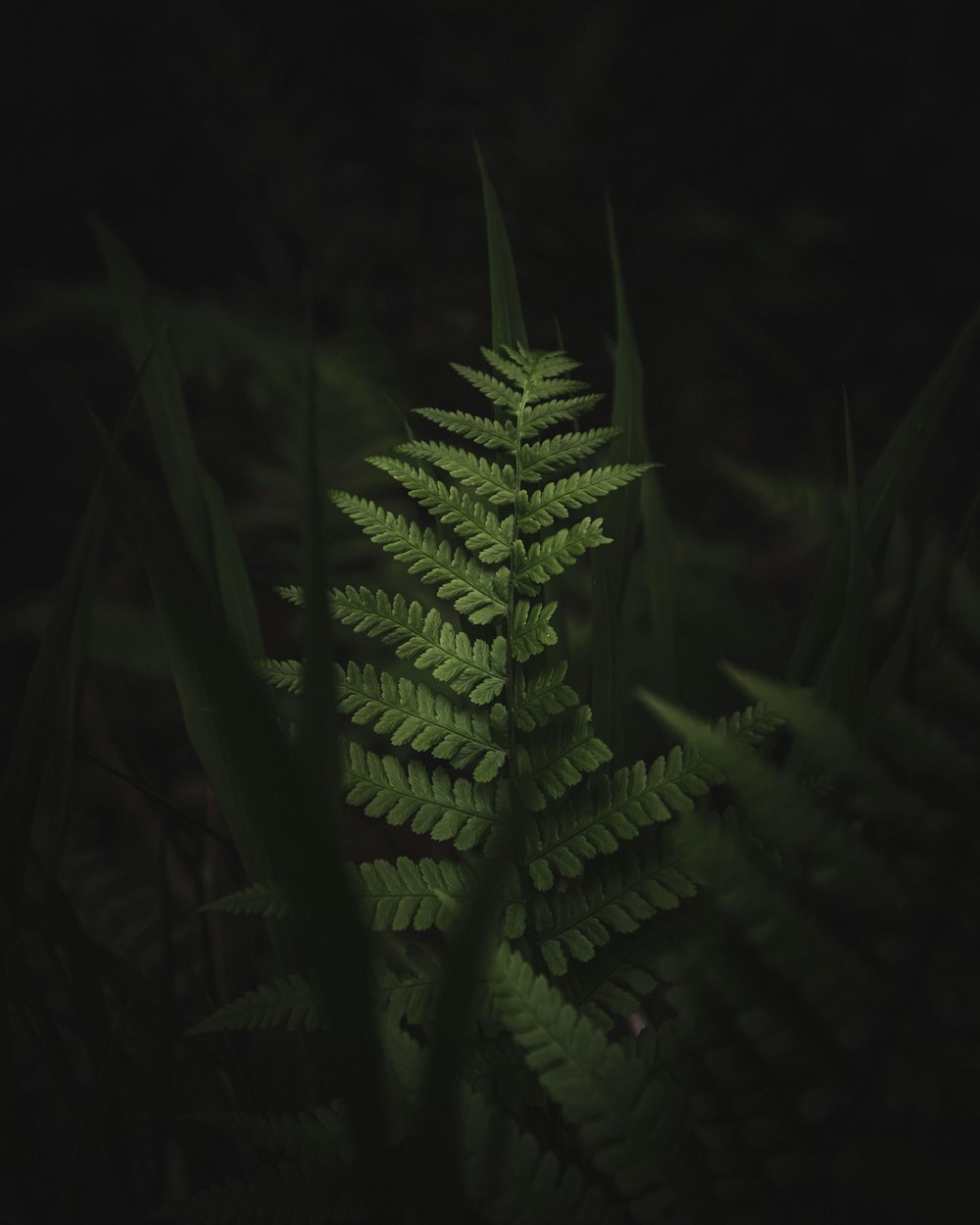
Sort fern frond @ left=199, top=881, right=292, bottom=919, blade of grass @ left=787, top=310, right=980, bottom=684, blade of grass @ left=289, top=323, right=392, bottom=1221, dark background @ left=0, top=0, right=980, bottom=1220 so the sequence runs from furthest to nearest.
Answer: dark background @ left=0, top=0, right=980, bottom=1220
blade of grass @ left=787, top=310, right=980, bottom=684
fern frond @ left=199, top=881, right=292, bottom=919
blade of grass @ left=289, top=323, right=392, bottom=1221

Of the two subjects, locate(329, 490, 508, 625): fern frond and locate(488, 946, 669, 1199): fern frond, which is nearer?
locate(488, 946, 669, 1199): fern frond

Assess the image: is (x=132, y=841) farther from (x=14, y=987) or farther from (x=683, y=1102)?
(x=683, y=1102)

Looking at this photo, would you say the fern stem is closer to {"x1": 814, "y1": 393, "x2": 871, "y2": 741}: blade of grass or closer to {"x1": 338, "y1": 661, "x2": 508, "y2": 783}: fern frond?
{"x1": 338, "y1": 661, "x2": 508, "y2": 783}: fern frond

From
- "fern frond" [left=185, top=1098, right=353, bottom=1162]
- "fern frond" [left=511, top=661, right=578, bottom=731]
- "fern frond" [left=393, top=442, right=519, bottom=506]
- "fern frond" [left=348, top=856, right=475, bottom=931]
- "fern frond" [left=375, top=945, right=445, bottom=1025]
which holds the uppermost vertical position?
"fern frond" [left=393, top=442, right=519, bottom=506]

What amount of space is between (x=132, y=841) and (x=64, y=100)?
164 centimetres

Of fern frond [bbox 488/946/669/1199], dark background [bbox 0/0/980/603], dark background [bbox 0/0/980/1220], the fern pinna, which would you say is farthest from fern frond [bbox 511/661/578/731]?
dark background [bbox 0/0/980/603]

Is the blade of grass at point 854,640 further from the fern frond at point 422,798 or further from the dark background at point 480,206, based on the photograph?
the dark background at point 480,206

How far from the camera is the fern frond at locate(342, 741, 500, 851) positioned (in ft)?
1.10

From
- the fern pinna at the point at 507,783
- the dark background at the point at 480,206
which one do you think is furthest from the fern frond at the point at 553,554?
the dark background at the point at 480,206

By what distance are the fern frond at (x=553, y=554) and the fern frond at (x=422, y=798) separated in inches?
3.2

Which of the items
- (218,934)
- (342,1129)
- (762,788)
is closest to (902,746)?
(762,788)

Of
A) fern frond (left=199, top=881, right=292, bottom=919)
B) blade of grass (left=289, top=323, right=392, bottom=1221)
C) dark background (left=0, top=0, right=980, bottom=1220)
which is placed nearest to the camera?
blade of grass (left=289, top=323, right=392, bottom=1221)

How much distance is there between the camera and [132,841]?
3.64 ft

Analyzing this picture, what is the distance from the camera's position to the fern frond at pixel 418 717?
343 mm
